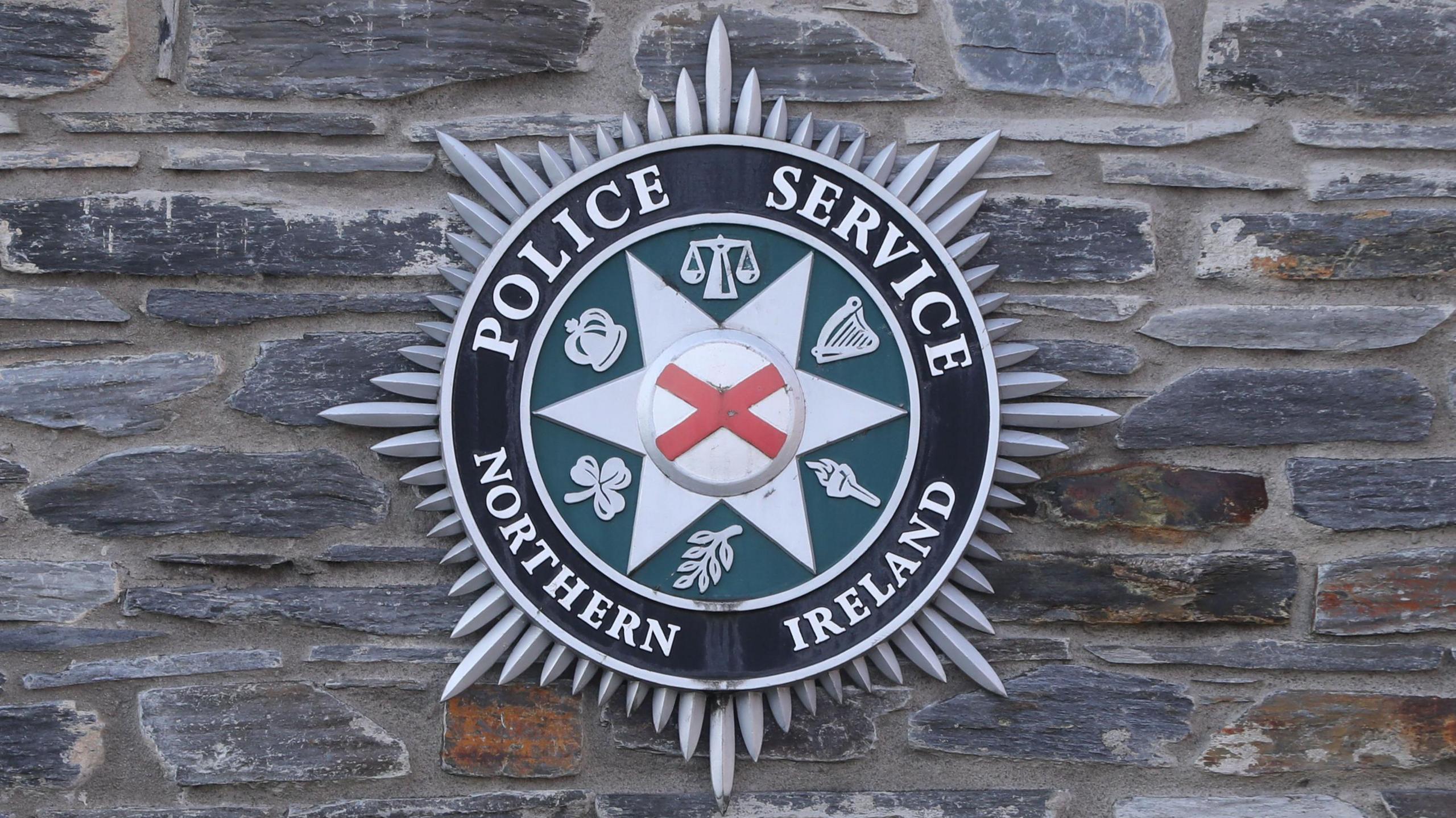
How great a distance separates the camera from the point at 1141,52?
1880mm

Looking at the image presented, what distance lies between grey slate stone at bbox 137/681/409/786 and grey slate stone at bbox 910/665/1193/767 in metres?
0.84

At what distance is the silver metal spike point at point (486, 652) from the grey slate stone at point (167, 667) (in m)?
0.27

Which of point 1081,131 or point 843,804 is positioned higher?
point 1081,131

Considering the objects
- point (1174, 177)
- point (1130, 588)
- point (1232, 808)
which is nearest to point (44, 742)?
point (1130, 588)

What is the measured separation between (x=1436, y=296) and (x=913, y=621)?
914mm

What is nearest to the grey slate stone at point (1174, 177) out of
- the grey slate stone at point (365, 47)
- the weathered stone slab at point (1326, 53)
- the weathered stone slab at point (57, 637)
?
the weathered stone slab at point (1326, 53)

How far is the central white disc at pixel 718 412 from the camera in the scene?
1798mm

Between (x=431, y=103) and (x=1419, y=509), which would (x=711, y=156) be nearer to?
(x=431, y=103)

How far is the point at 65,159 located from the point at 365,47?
46cm

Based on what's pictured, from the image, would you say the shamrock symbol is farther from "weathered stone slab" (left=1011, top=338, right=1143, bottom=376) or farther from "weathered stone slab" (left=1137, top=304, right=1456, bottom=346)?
"weathered stone slab" (left=1137, top=304, right=1456, bottom=346)

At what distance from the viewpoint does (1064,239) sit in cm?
187

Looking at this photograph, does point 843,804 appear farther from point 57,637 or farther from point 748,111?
point 57,637

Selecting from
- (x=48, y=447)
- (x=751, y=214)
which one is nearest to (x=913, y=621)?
(x=751, y=214)

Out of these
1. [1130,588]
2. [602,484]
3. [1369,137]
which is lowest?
[1130,588]
